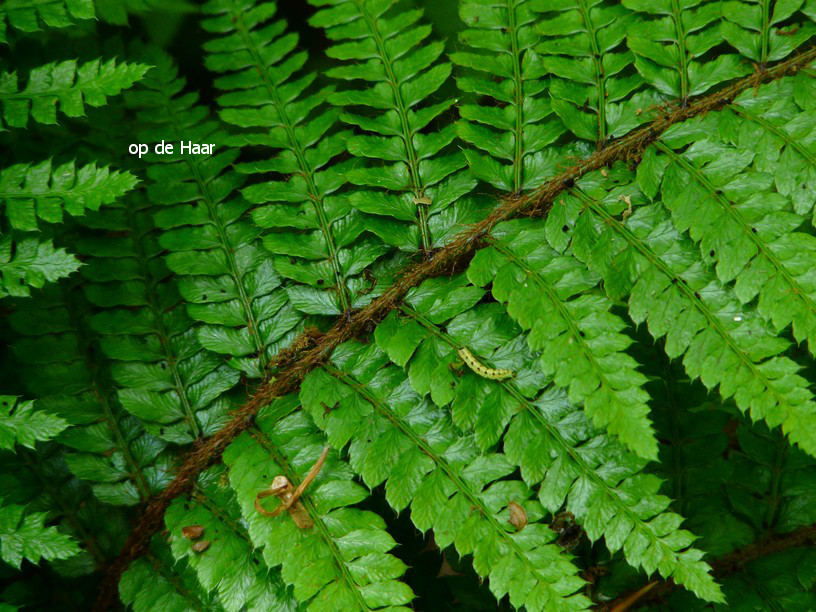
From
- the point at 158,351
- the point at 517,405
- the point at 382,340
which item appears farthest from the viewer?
the point at 158,351

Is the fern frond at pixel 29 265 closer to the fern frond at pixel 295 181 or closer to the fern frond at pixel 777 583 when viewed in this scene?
the fern frond at pixel 295 181

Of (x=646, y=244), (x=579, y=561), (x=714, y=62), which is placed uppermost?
(x=714, y=62)

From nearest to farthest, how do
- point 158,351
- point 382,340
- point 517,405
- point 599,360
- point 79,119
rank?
point 599,360 < point 517,405 < point 382,340 < point 158,351 < point 79,119

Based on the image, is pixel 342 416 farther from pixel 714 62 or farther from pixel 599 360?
pixel 714 62

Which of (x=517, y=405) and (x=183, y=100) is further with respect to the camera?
(x=183, y=100)

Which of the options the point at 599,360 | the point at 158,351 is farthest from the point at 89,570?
the point at 599,360

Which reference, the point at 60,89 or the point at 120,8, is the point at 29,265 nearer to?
the point at 60,89

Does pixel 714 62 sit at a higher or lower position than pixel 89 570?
higher

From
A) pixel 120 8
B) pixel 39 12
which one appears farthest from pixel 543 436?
pixel 120 8
